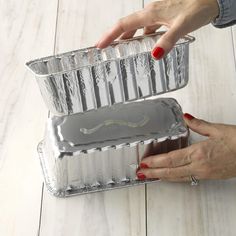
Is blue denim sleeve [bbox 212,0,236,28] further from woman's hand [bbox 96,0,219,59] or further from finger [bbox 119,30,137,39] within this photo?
finger [bbox 119,30,137,39]

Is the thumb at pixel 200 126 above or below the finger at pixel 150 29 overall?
below

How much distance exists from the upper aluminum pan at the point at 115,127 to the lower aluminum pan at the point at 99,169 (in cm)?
1

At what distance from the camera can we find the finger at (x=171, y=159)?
0.90 m

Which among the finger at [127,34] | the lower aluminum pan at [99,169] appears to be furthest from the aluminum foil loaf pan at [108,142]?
the finger at [127,34]

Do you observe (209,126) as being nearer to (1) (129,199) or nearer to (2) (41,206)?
(1) (129,199)

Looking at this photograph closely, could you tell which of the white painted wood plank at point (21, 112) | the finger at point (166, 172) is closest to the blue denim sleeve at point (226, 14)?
→ the finger at point (166, 172)

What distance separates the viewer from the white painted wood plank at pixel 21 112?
0.95m

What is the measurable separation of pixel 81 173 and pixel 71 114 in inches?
4.8

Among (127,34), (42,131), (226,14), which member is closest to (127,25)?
(127,34)

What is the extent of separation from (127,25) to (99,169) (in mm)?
239

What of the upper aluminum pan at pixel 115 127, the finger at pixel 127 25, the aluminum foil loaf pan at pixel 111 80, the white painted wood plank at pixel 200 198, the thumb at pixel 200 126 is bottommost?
the white painted wood plank at pixel 200 198

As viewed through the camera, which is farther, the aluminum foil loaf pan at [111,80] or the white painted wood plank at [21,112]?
the white painted wood plank at [21,112]

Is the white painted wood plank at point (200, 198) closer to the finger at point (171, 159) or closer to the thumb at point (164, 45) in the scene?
the finger at point (171, 159)

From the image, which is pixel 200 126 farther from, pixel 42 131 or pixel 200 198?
pixel 42 131
